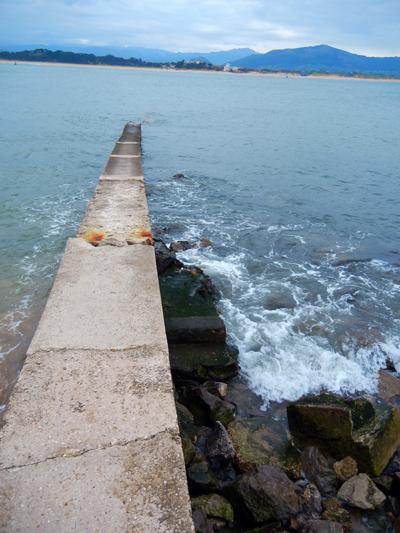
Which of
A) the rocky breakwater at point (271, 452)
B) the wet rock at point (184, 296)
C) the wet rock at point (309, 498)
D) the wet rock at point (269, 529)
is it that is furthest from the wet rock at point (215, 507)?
the wet rock at point (184, 296)

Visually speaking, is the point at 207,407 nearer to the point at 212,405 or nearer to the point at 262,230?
the point at 212,405

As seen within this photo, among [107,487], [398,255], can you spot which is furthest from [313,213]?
[107,487]

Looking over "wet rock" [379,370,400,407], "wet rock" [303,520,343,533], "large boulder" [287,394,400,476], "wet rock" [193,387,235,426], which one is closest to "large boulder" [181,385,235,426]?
"wet rock" [193,387,235,426]

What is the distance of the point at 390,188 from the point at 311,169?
13.2 ft

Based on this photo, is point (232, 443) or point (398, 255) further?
point (398, 255)

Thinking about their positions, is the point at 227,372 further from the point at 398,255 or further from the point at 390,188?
the point at 390,188

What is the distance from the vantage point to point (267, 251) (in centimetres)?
1164

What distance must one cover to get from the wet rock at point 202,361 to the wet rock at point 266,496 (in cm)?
199

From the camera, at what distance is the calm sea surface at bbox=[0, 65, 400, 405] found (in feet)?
24.2

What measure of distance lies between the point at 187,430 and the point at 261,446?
1.01 metres

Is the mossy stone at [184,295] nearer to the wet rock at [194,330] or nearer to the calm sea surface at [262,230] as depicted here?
the wet rock at [194,330]

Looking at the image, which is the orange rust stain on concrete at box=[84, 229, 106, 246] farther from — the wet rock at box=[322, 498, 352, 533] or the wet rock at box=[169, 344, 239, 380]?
the wet rock at box=[322, 498, 352, 533]

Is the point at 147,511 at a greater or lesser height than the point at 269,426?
greater

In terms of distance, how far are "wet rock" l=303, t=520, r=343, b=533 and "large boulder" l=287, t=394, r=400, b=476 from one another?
1097 mm
